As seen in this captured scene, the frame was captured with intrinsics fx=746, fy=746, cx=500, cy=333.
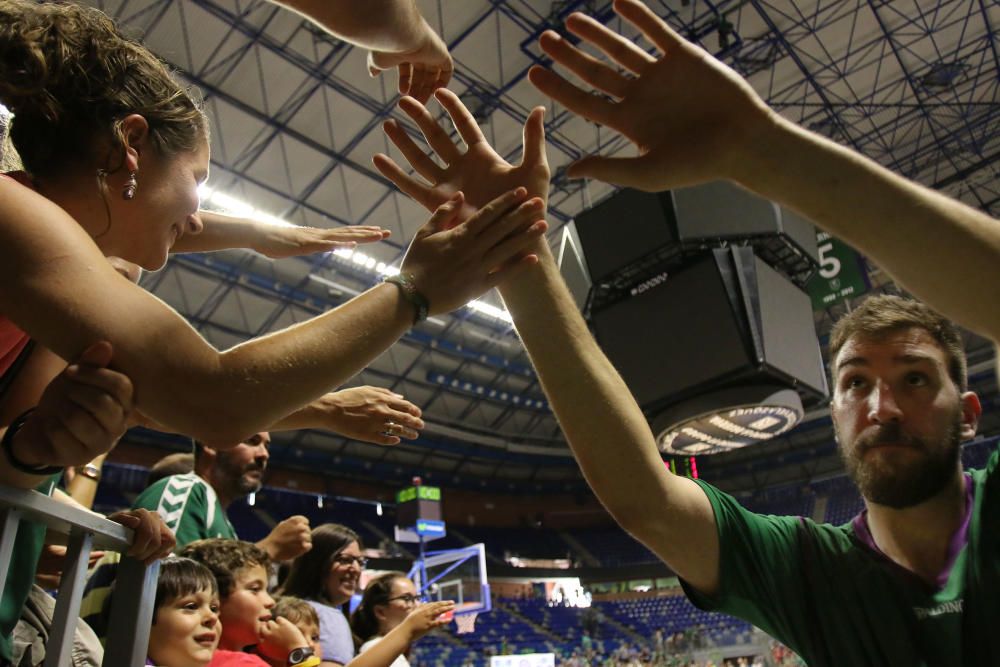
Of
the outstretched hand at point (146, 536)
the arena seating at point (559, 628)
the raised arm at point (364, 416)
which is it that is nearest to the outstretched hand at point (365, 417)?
the raised arm at point (364, 416)

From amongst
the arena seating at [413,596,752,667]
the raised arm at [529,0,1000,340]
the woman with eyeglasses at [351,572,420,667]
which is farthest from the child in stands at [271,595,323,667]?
the arena seating at [413,596,752,667]

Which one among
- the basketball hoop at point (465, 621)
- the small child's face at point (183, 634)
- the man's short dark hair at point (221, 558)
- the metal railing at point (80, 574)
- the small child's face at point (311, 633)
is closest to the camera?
the metal railing at point (80, 574)

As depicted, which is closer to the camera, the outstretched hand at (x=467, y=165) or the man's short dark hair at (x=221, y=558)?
the outstretched hand at (x=467, y=165)

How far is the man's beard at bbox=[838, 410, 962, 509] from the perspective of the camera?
1245mm

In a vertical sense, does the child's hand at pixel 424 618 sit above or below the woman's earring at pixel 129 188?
below

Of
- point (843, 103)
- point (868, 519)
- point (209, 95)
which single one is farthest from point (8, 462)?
point (843, 103)

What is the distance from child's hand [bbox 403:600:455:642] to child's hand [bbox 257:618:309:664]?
0.36 meters

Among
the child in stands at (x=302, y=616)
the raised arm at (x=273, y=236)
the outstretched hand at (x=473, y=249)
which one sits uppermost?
the raised arm at (x=273, y=236)

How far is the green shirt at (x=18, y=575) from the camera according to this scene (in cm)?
112

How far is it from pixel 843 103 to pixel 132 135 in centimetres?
1218

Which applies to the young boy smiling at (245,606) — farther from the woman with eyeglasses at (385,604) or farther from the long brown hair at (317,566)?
the woman with eyeglasses at (385,604)

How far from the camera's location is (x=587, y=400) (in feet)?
4.24

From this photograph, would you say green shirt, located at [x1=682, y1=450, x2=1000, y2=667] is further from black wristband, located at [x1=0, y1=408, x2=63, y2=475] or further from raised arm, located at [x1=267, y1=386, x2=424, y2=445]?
black wristband, located at [x1=0, y1=408, x2=63, y2=475]

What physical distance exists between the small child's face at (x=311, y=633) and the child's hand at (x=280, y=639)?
0.08 metres
